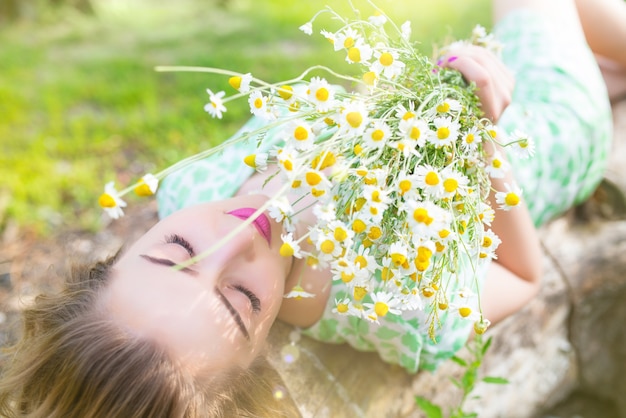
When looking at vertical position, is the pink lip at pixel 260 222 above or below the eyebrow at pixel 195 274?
above

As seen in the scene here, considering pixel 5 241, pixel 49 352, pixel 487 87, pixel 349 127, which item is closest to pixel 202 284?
pixel 49 352

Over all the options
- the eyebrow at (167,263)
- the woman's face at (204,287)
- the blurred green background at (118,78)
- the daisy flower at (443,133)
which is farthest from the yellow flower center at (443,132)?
the blurred green background at (118,78)

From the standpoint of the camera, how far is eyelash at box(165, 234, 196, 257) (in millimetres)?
1640

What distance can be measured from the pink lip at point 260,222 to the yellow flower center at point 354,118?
597 mm

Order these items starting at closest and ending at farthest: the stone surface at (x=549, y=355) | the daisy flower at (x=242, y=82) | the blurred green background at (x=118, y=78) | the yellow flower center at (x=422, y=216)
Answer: the yellow flower center at (x=422, y=216), the daisy flower at (x=242, y=82), the stone surface at (x=549, y=355), the blurred green background at (x=118, y=78)

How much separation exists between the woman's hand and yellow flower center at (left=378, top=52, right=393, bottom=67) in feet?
A: 1.56

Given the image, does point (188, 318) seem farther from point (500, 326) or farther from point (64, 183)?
point (64, 183)

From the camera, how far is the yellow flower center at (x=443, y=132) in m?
1.27

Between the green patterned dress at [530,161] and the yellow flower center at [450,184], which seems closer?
the yellow flower center at [450,184]

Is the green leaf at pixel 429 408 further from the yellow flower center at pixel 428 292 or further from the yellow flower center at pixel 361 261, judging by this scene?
the yellow flower center at pixel 361 261

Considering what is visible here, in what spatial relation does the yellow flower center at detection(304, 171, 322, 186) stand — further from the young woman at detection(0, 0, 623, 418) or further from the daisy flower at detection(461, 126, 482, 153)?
the daisy flower at detection(461, 126, 482, 153)

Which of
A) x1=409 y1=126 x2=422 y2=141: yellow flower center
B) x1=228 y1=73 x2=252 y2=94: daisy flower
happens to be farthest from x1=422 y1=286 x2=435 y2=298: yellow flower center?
x1=228 y1=73 x2=252 y2=94: daisy flower

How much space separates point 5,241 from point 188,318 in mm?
1887

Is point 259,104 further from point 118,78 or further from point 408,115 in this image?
point 118,78
